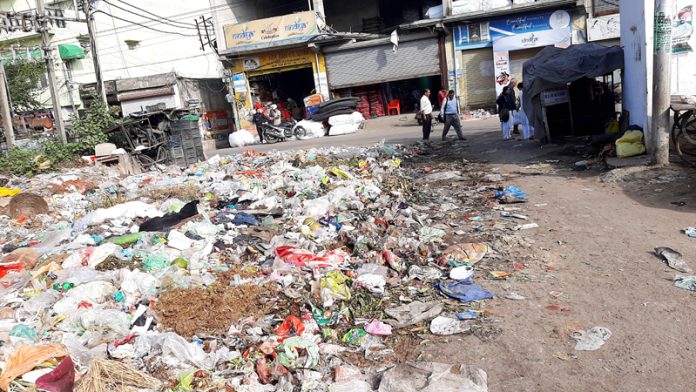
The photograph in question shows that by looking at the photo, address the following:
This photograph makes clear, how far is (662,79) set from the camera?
24.7 ft

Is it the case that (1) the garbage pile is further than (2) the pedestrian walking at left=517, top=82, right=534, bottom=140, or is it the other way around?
(2) the pedestrian walking at left=517, top=82, right=534, bottom=140

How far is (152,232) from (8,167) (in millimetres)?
9827

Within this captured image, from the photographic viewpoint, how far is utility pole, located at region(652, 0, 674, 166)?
292 inches

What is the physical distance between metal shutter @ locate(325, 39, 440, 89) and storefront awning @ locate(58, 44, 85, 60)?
17.9 m

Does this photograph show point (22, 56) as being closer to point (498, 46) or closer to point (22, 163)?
point (22, 163)

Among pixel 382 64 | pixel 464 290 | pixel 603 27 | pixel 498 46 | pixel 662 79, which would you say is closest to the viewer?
pixel 464 290

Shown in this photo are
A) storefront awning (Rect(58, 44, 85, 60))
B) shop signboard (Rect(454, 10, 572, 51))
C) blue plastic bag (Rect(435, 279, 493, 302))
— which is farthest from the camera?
storefront awning (Rect(58, 44, 85, 60))

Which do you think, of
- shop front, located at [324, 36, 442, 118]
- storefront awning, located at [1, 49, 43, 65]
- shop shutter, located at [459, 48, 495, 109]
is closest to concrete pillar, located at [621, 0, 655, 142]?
shop shutter, located at [459, 48, 495, 109]

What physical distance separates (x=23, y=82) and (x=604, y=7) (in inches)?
1149

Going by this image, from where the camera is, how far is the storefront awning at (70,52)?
104 feet

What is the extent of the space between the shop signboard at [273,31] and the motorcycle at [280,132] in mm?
4934

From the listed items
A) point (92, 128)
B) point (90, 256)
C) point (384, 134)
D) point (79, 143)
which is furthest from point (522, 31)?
point (90, 256)

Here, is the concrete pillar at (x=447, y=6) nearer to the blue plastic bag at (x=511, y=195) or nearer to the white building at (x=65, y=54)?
the blue plastic bag at (x=511, y=195)

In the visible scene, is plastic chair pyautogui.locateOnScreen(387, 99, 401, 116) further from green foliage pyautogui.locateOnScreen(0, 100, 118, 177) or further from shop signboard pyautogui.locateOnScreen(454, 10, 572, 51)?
green foliage pyautogui.locateOnScreen(0, 100, 118, 177)
